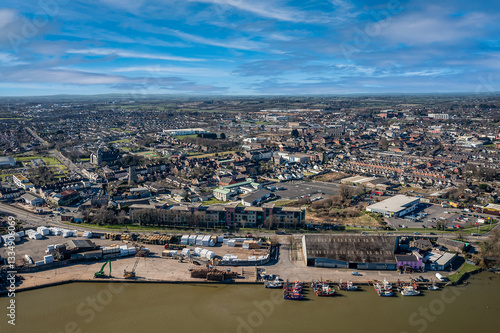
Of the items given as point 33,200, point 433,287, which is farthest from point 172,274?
point 33,200

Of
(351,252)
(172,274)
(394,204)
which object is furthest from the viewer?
(394,204)

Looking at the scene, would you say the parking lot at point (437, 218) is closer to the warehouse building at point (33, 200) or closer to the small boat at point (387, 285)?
the small boat at point (387, 285)

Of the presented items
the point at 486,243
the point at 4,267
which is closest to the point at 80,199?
the point at 4,267

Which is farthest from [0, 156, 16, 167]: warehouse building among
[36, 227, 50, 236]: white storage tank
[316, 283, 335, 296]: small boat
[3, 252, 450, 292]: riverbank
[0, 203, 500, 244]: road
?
Result: [316, 283, 335, 296]: small boat

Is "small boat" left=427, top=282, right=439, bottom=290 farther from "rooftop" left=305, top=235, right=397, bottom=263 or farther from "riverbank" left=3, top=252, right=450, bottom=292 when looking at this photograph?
"rooftop" left=305, top=235, right=397, bottom=263

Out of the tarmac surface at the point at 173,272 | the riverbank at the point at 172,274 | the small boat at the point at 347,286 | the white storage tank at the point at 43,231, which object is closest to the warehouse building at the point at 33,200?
the white storage tank at the point at 43,231

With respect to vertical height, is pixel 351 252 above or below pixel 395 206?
below

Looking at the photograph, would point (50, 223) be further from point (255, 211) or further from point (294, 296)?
point (294, 296)
